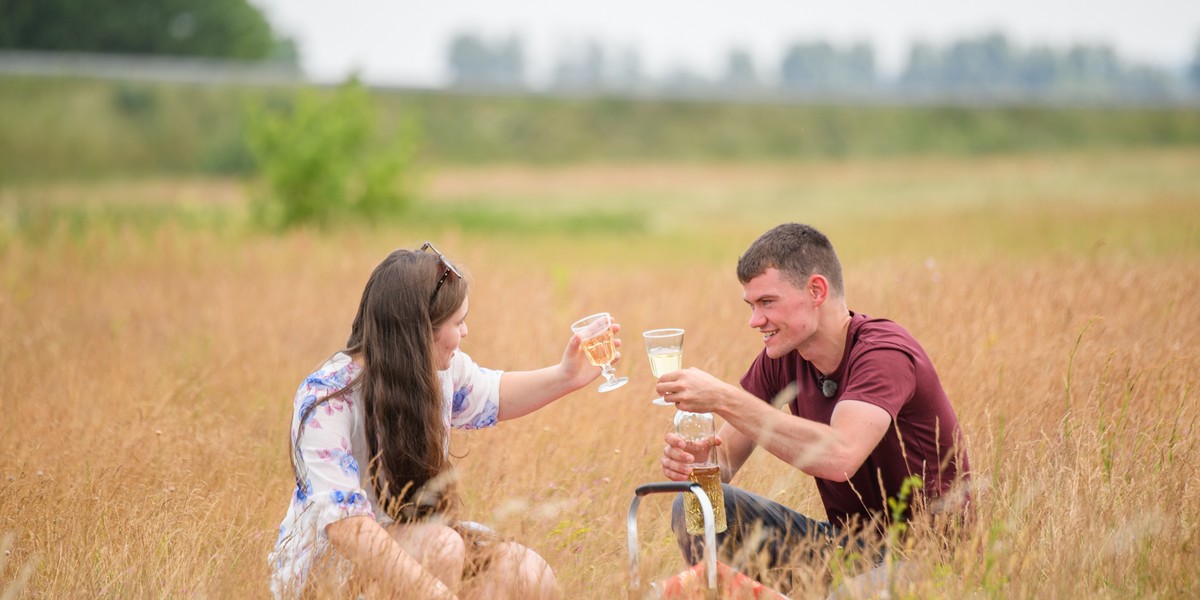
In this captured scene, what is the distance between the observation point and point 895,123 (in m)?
52.7

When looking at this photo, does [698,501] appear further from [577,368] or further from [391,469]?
[391,469]

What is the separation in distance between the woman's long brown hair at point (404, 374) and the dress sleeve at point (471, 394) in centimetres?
38

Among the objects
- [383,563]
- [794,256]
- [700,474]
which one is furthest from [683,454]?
[383,563]

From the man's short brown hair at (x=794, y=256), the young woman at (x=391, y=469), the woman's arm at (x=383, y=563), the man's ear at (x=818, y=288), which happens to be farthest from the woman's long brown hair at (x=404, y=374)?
the man's ear at (x=818, y=288)

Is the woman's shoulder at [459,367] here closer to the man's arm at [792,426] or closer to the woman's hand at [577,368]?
the woman's hand at [577,368]

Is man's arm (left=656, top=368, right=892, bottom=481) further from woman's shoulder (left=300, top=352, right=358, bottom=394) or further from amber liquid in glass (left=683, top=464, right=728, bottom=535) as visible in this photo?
woman's shoulder (left=300, top=352, right=358, bottom=394)

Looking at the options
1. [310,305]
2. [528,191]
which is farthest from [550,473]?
[528,191]

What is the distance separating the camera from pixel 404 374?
3.70m

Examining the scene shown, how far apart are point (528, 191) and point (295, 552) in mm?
33426

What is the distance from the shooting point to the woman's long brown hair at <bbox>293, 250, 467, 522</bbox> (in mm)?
3697

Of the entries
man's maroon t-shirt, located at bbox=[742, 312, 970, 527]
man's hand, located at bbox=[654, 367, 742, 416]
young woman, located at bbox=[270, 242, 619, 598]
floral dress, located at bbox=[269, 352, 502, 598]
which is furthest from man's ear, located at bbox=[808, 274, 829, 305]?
floral dress, located at bbox=[269, 352, 502, 598]

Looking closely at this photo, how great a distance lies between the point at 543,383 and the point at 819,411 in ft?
3.45

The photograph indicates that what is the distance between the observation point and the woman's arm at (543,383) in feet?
13.8

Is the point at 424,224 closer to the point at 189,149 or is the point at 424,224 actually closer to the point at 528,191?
the point at 528,191
